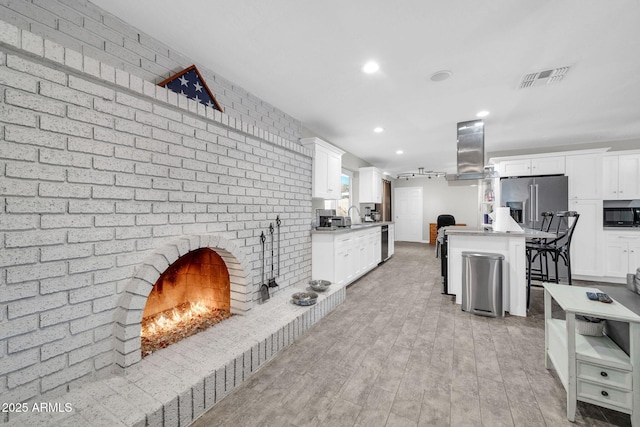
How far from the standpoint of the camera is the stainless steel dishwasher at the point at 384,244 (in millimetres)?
5801

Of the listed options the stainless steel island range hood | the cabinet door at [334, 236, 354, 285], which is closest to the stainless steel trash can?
the stainless steel island range hood

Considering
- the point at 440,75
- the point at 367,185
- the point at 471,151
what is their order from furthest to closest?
1. the point at 367,185
2. the point at 471,151
3. the point at 440,75

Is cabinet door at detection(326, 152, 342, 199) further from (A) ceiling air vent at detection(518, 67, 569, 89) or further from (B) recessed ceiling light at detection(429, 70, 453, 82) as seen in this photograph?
(A) ceiling air vent at detection(518, 67, 569, 89)

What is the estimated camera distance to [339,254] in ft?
12.5

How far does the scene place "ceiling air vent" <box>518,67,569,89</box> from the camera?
245 centimetres

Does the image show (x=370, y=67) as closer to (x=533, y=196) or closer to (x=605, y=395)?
(x=605, y=395)

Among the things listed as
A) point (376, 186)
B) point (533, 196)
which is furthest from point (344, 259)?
point (533, 196)

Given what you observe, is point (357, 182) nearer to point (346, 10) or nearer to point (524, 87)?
point (524, 87)

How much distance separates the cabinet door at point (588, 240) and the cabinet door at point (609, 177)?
30 centimetres

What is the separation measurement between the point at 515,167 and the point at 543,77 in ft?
9.16

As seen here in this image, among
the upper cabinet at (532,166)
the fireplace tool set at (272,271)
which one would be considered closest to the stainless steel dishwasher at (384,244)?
the upper cabinet at (532,166)

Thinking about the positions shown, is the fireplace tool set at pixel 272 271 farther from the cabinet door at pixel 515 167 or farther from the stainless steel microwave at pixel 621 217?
the stainless steel microwave at pixel 621 217

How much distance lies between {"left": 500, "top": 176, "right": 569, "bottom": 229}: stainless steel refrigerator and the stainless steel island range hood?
3.66 ft

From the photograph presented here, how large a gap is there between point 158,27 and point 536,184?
18.7 ft
